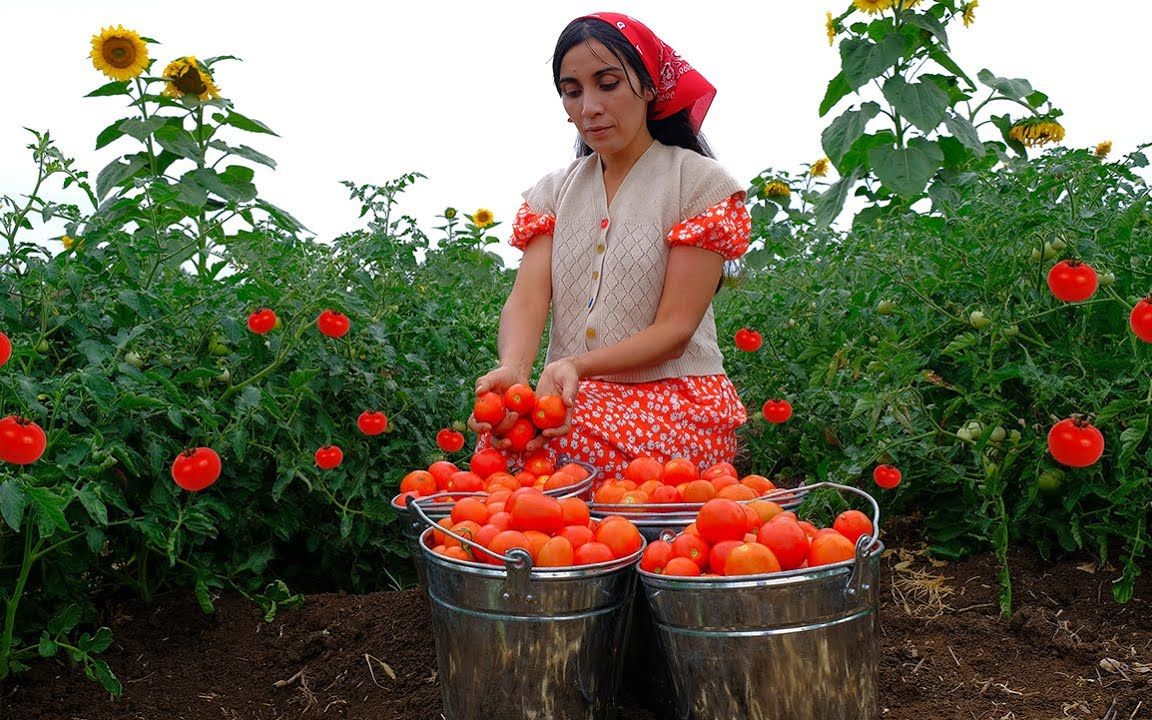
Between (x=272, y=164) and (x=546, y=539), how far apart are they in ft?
9.98

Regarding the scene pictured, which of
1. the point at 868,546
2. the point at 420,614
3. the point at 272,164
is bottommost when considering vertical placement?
the point at 420,614

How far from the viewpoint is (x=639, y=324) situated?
10.0ft

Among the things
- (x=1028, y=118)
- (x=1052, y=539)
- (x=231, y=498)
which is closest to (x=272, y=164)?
(x=231, y=498)

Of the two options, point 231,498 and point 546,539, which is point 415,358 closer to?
point 231,498

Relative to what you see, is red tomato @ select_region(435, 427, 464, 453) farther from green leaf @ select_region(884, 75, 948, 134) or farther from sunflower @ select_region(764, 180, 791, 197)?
sunflower @ select_region(764, 180, 791, 197)

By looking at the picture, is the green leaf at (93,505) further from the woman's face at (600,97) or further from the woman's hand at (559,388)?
the woman's face at (600,97)

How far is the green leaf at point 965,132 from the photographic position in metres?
5.05

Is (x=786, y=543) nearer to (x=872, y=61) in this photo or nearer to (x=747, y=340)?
(x=747, y=340)

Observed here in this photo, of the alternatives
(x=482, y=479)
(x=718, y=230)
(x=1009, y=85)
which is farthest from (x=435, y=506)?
(x=1009, y=85)

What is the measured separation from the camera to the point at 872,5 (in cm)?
509

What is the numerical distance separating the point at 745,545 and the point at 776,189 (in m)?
4.19

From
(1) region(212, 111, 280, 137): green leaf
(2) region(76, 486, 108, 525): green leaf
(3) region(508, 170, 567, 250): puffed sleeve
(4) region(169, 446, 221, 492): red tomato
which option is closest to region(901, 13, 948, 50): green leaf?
(3) region(508, 170, 567, 250): puffed sleeve

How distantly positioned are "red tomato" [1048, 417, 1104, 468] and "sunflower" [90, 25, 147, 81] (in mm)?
3536

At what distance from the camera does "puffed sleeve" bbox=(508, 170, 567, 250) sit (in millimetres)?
3236
